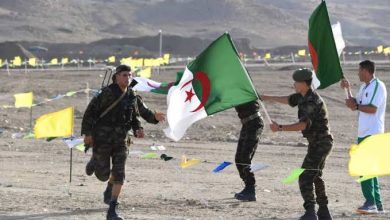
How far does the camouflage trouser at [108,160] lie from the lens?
34.9ft

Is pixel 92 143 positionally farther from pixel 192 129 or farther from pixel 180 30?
pixel 180 30

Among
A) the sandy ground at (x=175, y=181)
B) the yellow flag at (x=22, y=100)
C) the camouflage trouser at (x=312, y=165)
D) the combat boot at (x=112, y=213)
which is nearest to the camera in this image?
the camouflage trouser at (x=312, y=165)

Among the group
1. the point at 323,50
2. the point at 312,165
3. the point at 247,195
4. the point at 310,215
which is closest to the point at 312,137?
the point at 312,165

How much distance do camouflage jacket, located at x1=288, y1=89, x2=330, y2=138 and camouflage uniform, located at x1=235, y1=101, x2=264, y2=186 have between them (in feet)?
6.34

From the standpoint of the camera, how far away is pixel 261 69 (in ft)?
172

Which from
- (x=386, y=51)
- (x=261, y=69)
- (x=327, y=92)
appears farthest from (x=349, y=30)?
(x=327, y=92)

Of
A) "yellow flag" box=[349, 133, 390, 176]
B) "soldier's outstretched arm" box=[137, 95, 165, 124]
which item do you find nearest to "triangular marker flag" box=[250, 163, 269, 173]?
"soldier's outstretched arm" box=[137, 95, 165, 124]

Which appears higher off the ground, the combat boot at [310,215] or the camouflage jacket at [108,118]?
the camouflage jacket at [108,118]

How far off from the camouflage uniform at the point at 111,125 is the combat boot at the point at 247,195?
6.74 ft

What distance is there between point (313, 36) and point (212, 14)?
116 m

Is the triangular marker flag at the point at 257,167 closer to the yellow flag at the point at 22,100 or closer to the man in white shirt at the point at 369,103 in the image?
the man in white shirt at the point at 369,103

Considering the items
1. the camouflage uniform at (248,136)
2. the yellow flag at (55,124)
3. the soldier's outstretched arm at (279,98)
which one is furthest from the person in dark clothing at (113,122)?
the yellow flag at (55,124)

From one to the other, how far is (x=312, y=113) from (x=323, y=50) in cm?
114

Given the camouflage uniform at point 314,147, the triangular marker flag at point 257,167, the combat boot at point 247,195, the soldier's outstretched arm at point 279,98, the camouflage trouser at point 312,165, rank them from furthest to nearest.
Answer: the combat boot at point 247,195 → the triangular marker flag at point 257,167 → the soldier's outstretched arm at point 279,98 → the camouflage trouser at point 312,165 → the camouflage uniform at point 314,147
